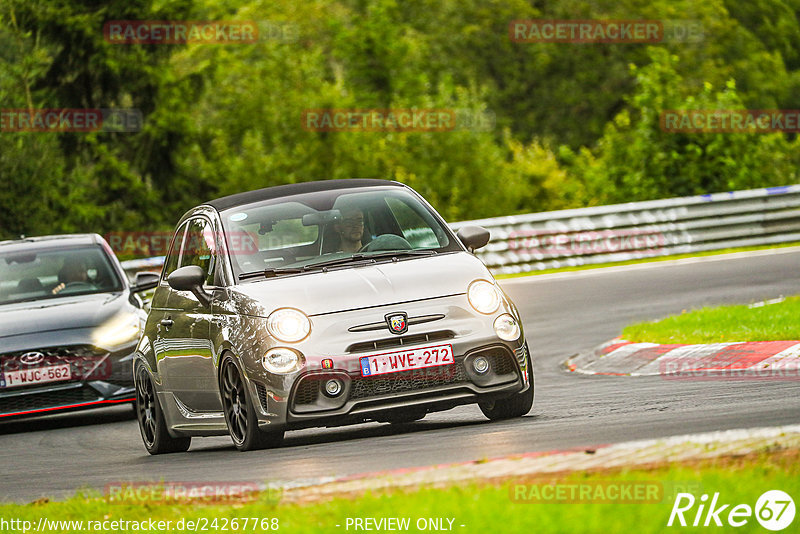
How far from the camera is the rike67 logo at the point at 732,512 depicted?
5289 millimetres

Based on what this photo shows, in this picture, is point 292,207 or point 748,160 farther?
point 748,160

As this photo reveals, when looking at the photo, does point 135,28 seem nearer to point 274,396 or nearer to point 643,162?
point 643,162

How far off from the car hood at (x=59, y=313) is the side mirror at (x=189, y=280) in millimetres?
3993

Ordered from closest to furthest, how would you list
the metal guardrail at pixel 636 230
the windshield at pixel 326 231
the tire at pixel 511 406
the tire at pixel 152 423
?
the tire at pixel 511 406
the windshield at pixel 326 231
the tire at pixel 152 423
the metal guardrail at pixel 636 230

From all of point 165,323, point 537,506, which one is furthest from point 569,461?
point 165,323

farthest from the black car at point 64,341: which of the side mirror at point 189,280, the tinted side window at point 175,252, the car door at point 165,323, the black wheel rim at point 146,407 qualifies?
the side mirror at point 189,280

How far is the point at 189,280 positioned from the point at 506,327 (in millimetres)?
2096

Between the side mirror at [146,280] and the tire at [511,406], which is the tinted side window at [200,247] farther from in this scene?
the side mirror at [146,280]

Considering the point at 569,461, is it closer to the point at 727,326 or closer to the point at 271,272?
the point at 271,272

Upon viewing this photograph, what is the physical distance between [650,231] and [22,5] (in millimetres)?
23130

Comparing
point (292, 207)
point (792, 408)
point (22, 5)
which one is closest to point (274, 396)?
point (292, 207)

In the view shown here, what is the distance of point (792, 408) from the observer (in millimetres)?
8320

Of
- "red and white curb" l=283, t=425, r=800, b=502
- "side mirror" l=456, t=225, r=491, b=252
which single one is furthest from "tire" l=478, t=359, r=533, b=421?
"red and white curb" l=283, t=425, r=800, b=502

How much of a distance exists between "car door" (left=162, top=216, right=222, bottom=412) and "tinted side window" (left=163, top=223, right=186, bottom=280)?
0.09 metres
